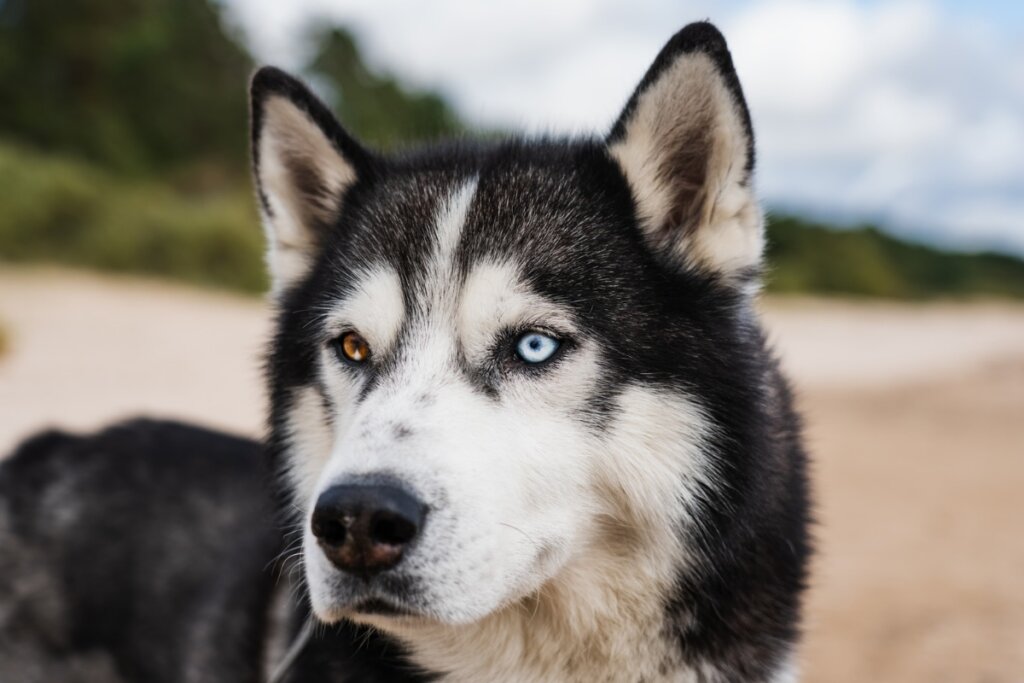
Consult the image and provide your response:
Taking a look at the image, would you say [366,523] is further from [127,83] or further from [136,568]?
[127,83]

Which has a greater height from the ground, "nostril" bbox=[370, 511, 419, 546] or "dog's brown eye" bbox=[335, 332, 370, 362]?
"dog's brown eye" bbox=[335, 332, 370, 362]

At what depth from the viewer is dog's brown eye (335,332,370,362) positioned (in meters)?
2.70

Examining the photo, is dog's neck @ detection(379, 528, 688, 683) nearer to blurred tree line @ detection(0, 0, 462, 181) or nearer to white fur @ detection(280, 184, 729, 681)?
white fur @ detection(280, 184, 729, 681)

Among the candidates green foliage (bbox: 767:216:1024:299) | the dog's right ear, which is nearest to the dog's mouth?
the dog's right ear

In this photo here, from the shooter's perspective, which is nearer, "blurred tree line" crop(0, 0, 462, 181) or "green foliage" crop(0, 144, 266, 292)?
"green foliage" crop(0, 144, 266, 292)

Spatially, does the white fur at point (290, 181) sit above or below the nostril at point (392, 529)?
above

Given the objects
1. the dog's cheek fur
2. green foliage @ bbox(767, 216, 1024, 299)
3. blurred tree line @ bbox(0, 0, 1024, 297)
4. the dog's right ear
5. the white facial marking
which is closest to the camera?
the dog's cheek fur

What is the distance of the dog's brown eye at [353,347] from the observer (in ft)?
8.84

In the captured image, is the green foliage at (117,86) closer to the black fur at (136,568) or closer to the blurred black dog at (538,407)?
the black fur at (136,568)

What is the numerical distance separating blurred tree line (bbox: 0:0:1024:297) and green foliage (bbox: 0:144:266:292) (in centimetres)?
4

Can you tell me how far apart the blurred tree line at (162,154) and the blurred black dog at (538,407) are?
42.2 feet

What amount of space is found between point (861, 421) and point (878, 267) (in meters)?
23.9

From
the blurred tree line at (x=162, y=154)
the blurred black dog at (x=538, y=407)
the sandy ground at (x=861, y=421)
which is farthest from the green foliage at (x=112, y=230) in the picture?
the blurred black dog at (x=538, y=407)

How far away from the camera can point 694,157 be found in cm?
273
